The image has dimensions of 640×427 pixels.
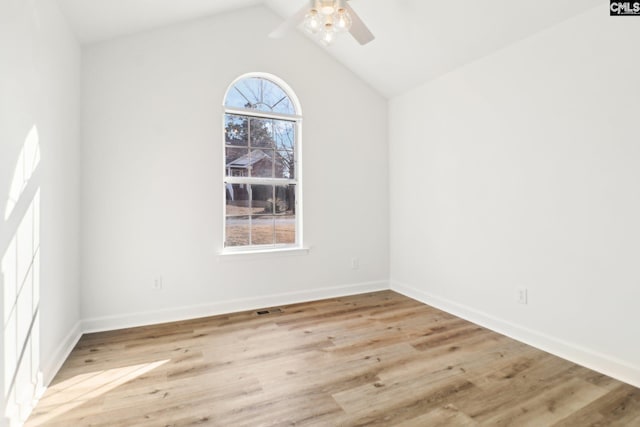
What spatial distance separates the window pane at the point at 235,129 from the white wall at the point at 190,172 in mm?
166

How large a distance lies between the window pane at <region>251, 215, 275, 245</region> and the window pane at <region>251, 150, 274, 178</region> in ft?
1.55

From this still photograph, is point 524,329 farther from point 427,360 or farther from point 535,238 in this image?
point 427,360

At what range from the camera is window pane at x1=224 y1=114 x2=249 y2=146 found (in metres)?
→ 3.35

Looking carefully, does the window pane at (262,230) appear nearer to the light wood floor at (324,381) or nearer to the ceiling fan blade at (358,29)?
the light wood floor at (324,381)

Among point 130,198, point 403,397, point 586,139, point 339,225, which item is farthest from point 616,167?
point 130,198

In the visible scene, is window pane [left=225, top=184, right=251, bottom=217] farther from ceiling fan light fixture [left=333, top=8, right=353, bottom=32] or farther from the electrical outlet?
the electrical outlet

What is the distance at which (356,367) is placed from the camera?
2154 millimetres

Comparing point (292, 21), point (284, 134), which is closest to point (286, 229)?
point (284, 134)

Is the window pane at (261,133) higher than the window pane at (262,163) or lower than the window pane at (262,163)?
higher

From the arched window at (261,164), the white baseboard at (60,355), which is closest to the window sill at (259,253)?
the arched window at (261,164)

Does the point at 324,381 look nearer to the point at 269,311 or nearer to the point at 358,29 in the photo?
the point at 269,311

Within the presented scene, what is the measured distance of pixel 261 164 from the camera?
11.5 feet

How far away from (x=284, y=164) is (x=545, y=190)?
247 cm

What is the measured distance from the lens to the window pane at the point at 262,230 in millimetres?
3486
